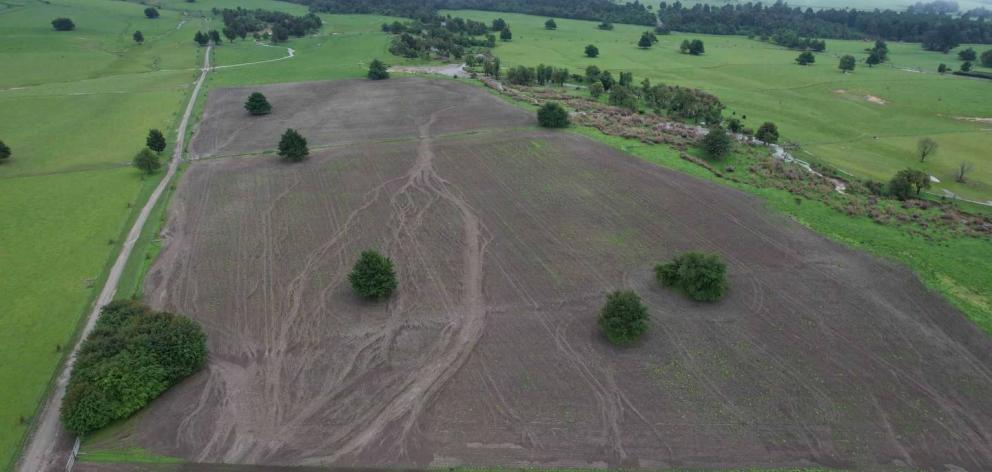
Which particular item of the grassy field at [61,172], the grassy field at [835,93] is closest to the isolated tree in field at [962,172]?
the grassy field at [835,93]

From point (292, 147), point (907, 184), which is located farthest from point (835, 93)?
point (292, 147)

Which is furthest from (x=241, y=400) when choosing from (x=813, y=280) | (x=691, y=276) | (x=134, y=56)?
(x=134, y=56)

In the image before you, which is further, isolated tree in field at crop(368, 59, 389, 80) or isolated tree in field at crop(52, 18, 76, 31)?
isolated tree in field at crop(52, 18, 76, 31)

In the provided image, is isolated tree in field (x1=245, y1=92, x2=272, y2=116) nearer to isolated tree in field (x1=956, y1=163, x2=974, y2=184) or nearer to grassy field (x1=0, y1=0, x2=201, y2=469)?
grassy field (x1=0, y1=0, x2=201, y2=469)

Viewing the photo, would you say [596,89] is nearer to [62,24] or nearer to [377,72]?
[377,72]

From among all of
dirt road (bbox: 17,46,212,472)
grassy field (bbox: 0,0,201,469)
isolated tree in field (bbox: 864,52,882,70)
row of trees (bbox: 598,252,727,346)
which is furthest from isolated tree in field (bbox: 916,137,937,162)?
grassy field (bbox: 0,0,201,469)

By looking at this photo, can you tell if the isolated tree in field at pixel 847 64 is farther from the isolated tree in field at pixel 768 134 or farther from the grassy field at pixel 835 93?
the isolated tree in field at pixel 768 134
